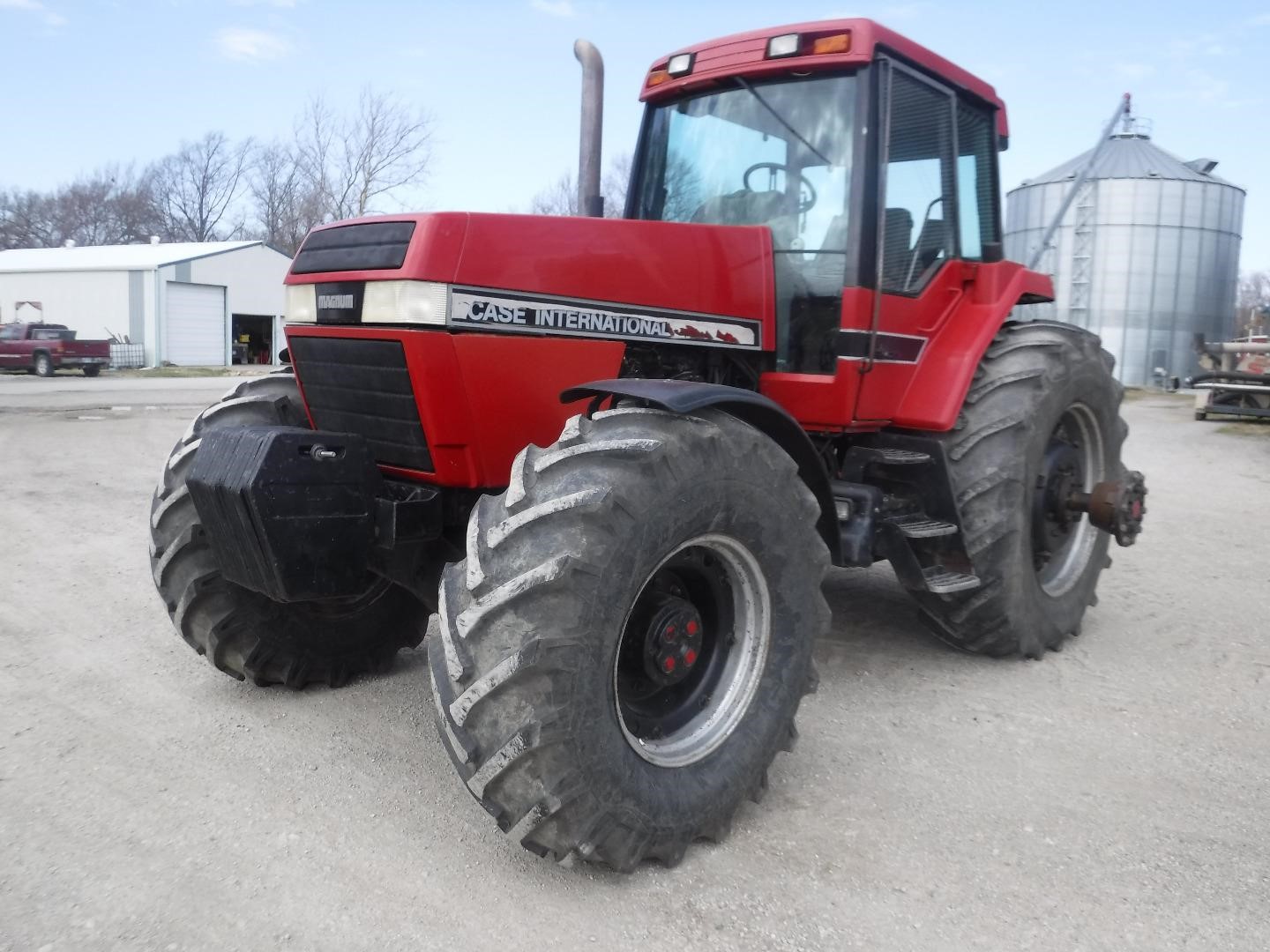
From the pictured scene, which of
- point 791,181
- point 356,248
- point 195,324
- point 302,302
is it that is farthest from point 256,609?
point 195,324

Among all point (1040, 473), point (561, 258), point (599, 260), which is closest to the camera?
point (561, 258)

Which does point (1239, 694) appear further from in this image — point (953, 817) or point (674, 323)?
point (674, 323)

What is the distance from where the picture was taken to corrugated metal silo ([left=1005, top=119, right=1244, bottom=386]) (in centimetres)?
2884

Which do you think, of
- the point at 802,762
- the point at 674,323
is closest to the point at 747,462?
the point at 674,323

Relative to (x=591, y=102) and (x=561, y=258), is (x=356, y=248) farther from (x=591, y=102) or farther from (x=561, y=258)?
(x=591, y=102)

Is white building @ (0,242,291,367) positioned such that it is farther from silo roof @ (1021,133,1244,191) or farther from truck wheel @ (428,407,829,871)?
truck wheel @ (428,407,829,871)

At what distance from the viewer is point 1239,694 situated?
431 cm

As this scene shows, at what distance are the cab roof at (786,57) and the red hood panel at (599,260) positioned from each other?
69 cm

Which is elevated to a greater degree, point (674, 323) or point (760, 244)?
point (760, 244)

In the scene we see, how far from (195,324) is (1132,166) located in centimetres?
3092

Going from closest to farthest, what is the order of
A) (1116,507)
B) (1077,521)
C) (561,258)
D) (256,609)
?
(561,258) < (256,609) < (1116,507) < (1077,521)

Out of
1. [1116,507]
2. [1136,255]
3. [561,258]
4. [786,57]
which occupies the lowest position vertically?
[1116,507]

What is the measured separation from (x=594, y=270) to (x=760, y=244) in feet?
2.99

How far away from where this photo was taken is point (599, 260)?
3377mm
